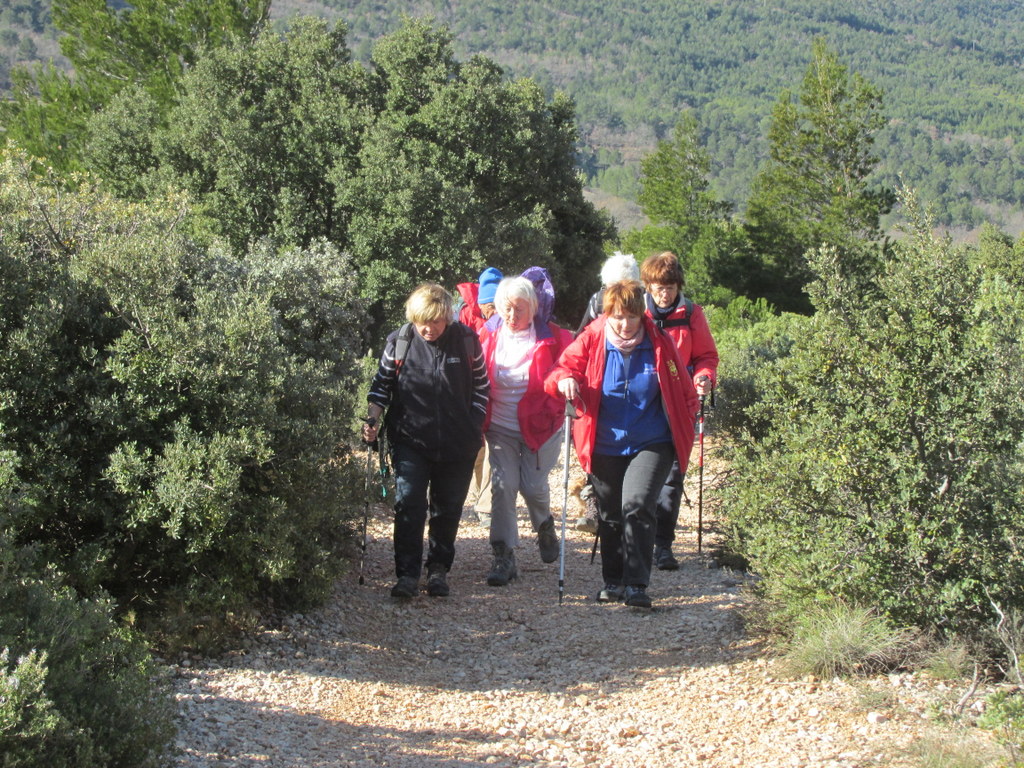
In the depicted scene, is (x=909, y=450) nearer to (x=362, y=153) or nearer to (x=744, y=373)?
(x=744, y=373)

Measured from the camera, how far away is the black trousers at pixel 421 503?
5.82 m

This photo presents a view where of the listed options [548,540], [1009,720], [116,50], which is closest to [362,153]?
[116,50]

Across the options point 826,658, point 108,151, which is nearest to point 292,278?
point 826,658

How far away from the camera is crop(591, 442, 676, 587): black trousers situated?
5.49 meters

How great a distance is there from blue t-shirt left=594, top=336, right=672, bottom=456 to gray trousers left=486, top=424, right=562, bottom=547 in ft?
2.71

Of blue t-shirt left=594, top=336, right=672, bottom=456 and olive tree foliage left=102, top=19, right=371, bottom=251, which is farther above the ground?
olive tree foliage left=102, top=19, right=371, bottom=251

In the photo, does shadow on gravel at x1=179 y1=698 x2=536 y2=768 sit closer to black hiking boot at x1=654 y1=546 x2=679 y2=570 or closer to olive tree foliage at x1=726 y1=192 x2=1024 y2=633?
olive tree foliage at x1=726 y1=192 x2=1024 y2=633

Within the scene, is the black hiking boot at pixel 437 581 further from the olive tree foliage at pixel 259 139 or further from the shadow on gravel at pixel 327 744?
the olive tree foliage at pixel 259 139

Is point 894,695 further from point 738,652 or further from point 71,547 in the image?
point 71,547

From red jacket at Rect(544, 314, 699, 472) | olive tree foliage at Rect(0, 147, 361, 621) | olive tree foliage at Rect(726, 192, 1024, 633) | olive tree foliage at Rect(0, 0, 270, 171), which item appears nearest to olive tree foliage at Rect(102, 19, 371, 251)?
olive tree foliage at Rect(0, 0, 270, 171)

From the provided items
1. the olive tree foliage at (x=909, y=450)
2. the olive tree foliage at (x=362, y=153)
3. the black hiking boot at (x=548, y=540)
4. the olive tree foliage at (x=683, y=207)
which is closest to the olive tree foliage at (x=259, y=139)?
the olive tree foliage at (x=362, y=153)

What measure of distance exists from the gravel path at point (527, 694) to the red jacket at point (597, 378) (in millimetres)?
991

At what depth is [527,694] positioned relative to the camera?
4684mm

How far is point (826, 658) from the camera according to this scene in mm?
4473
